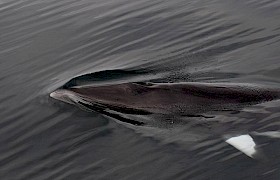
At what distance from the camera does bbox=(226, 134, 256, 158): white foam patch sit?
9.45m

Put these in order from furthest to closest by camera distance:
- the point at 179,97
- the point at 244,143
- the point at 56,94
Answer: the point at 56,94, the point at 179,97, the point at 244,143

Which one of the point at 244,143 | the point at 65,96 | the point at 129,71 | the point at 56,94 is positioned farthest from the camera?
the point at 129,71

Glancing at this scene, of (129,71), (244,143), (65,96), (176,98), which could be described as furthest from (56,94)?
(244,143)

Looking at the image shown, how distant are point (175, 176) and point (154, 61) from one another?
5.73 metres

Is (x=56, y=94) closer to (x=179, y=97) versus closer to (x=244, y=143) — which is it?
(x=179, y=97)

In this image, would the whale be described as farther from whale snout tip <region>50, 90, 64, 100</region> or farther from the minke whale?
whale snout tip <region>50, 90, 64, 100</region>

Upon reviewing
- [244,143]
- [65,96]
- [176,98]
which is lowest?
[244,143]

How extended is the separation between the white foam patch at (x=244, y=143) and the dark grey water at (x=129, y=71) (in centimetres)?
12

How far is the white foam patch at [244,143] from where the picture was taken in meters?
9.45

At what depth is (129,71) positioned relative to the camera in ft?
45.2

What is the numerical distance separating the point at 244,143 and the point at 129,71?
493 centimetres

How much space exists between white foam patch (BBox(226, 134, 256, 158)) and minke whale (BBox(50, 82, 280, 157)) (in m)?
0.77

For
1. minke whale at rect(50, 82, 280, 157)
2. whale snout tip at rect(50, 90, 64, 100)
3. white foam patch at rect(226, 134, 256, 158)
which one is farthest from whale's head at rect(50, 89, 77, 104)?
white foam patch at rect(226, 134, 256, 158)

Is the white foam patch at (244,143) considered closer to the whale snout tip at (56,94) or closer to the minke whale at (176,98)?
the minke whale at (176,98)
